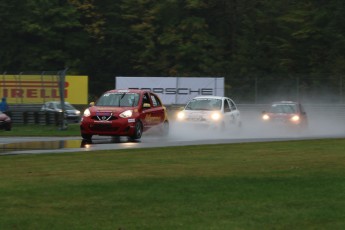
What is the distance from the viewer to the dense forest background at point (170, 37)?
63.8 metres

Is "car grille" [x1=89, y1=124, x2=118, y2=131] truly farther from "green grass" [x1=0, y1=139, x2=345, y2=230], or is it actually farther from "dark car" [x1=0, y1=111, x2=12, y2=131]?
"dark car" [x1=0, y1=111, x2=12, y2=131]

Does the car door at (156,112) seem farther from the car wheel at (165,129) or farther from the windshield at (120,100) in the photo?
the windshield at (120,100)

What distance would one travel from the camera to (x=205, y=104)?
95.3 ft

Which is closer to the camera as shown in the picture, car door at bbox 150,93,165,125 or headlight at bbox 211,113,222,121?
car door at bbox 150,93,165,125

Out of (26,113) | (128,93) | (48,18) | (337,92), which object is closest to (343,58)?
(337,92)

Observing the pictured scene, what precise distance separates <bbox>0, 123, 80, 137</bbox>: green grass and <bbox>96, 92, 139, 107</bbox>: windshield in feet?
21.6

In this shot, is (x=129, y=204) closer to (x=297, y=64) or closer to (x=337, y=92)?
(x=337, y=92)

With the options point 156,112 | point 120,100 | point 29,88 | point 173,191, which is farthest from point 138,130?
point 29,88

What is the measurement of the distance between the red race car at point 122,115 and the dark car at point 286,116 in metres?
9.44

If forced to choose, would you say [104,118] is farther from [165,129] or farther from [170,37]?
[170,37]

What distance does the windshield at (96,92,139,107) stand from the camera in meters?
24.5

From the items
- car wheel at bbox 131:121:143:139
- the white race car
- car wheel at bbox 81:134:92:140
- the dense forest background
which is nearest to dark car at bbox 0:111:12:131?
the white race car

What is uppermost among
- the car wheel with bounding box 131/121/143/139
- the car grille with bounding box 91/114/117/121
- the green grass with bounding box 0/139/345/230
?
the car grille with bounding box 91/114/117/121

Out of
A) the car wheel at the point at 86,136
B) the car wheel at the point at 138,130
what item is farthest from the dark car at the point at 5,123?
the car wheel at the point at 138,130
